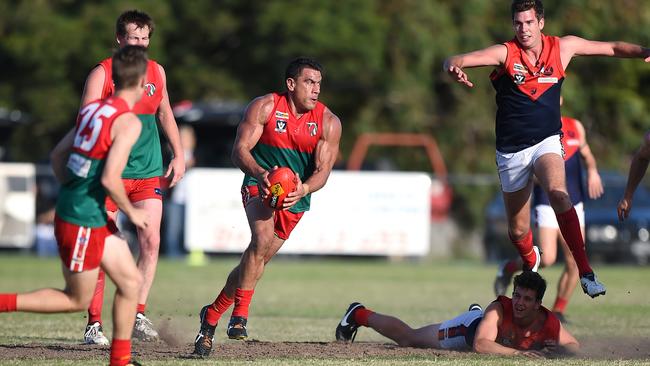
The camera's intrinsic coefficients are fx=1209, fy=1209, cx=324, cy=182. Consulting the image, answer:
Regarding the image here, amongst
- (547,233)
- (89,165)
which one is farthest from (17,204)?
(89,165)

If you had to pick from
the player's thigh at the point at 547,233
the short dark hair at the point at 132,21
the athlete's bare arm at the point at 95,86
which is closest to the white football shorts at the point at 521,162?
the player's thigh at the point at 547,233

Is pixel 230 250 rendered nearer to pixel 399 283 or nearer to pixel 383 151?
pixel 399 283

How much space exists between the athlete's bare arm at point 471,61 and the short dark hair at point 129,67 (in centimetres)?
255

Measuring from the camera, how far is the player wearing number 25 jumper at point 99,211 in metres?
6.95

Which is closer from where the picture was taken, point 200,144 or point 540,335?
point 540,335

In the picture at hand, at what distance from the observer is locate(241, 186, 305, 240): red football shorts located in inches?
359

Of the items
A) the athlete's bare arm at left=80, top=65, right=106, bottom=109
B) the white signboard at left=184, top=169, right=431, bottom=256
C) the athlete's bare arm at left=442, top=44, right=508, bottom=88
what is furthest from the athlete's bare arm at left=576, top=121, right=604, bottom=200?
the white signboard at left=184, top=169, right=431, bottom=256

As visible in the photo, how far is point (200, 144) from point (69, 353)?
19.0 metres

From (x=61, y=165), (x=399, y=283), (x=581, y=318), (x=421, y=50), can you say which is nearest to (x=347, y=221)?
(x=399, y=283)

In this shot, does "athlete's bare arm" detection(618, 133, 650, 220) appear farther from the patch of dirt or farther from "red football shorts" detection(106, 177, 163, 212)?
"red football shorts" detection(106, 177, 163, 212)

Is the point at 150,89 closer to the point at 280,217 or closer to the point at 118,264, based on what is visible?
the point at 280,217

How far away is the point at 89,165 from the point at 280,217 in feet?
7.91

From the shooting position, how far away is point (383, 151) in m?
28.9

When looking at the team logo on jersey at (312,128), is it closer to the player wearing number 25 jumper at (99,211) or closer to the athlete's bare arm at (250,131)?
the athlete's bare arm at (250,131)
